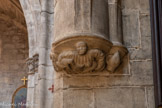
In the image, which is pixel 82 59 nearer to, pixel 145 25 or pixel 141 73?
pixel 141 73

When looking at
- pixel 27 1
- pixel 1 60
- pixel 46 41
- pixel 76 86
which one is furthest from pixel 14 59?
pixel 76 86

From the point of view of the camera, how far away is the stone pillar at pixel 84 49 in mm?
2350

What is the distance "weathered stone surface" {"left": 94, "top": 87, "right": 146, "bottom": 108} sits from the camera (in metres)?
2.39

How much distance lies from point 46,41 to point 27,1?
1313 millimetres

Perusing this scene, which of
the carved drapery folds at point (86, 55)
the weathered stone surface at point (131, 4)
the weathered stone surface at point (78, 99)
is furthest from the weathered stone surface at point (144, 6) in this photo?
the weathered stone surface at point (78, 99)

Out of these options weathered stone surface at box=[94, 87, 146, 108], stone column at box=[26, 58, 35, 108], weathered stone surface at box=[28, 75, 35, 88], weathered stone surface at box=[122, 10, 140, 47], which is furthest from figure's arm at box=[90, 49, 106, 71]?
weathered stone surface at box=[28, 75, 35, 88]

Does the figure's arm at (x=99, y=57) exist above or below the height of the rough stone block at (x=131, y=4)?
below

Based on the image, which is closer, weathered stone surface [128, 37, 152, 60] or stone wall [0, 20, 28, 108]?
weathered stone surface [128, 37, 152, 60]

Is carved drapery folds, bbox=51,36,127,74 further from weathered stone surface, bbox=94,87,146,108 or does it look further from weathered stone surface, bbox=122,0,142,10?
weathered stone surface, bbox=122,0,142,10

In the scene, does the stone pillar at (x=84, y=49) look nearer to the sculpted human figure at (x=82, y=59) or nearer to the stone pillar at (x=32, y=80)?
the sculpted human figure at (x=82, y=59)

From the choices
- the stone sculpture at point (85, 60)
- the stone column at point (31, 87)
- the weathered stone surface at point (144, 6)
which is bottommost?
the stone column at point (31, 87)

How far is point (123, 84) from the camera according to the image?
Result: 245 cm

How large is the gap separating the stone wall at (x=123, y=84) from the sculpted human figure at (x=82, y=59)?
0.09m

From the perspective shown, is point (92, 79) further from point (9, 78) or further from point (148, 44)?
point (9, 78)
